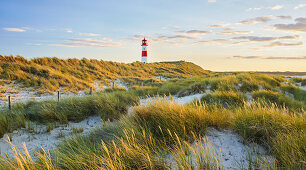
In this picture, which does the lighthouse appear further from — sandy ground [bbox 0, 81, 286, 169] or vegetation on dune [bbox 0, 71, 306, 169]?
sandy ground [bbox 0, 81, 286, 169]

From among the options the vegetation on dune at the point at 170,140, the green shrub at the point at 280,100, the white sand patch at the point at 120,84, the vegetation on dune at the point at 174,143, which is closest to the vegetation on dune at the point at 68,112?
the vegetation on dune at the point at 170,140

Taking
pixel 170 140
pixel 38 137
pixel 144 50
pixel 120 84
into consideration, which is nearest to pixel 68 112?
pixel 38 137

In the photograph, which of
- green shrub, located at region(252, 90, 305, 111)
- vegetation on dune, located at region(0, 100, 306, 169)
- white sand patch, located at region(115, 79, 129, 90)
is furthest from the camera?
white sand patch, located at region(115, 79, 129, 90)

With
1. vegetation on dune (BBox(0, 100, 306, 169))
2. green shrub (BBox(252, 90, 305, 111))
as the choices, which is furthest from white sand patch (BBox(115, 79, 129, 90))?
vegetation on dune (BBox(0, 100, 306, 169))

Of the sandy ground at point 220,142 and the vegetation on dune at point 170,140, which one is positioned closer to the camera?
the vegetation on dune at point 170,140

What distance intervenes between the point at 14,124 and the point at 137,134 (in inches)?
201

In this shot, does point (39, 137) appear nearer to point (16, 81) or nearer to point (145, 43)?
point (16, 81)

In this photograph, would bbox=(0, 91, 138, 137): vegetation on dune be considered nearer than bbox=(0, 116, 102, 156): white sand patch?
No

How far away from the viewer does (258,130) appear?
2.96 metres

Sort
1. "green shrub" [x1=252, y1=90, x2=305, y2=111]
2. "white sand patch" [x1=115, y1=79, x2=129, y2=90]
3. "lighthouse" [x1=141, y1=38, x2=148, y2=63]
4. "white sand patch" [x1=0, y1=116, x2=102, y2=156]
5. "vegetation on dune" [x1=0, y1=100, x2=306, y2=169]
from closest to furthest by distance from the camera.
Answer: "vegetation on dune" [x1=0, y1=100, x2=306, y2=169] < "white sand patch" [x1=0, y1=116, x2=102, y2=156] < "green shrub" [x1=252, y1=90, x2=305, y2=111] < "white sand patch" [x1=115, y1=79, x2=129, y2=90] < "lighthouse" [x1=141, y1=38, x2=148, y2=63]

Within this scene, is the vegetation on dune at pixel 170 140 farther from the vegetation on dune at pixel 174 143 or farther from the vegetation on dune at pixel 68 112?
the vegetation on dune at pixel 68 112

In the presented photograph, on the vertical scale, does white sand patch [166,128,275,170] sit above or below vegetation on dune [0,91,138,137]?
above

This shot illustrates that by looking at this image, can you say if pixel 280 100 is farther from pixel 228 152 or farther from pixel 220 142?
pixel 228 152

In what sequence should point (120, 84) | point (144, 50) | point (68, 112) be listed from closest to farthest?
point (68, 112), point (120, 84), point (144, 50)
